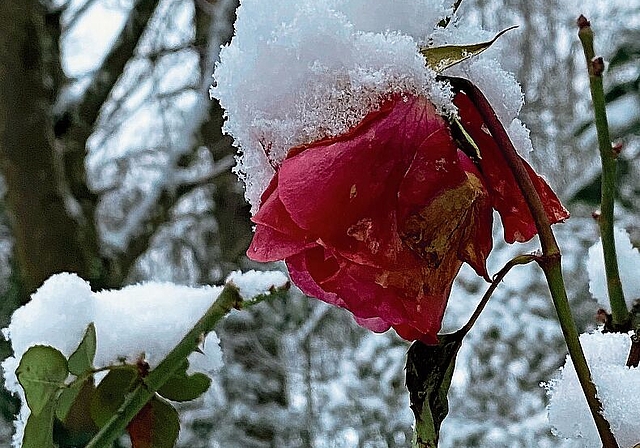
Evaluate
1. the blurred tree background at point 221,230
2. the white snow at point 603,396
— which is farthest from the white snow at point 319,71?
the blurred tree background at point 221,230

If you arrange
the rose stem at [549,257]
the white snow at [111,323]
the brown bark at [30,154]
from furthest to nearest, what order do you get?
the brown bark at [30,154] → the white snow at [111,323] → the rose stem at [549,257]

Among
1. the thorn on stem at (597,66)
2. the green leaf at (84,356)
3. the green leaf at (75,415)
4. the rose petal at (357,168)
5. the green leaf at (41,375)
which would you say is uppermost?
the thorn on stem at (597,66)

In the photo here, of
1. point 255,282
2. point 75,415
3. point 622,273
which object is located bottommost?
point 75,415

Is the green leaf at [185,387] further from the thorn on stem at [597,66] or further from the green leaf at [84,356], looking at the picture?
the thorn on stem at [597,66]

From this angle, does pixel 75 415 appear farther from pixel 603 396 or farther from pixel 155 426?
pixel 603 396

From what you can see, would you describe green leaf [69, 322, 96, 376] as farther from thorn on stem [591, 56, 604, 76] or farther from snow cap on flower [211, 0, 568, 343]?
thorn on stem [591, 56, 604, 76]

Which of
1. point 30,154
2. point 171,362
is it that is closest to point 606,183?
point 171,362
